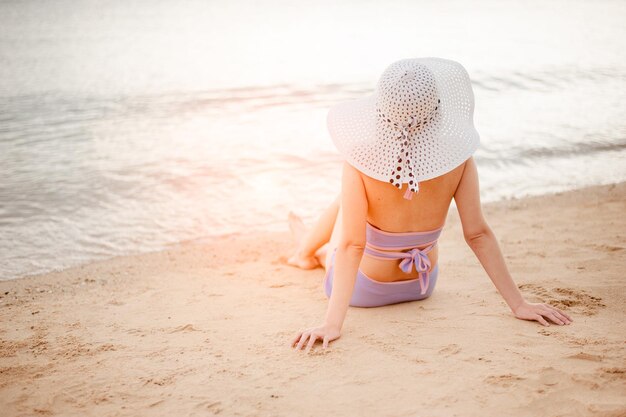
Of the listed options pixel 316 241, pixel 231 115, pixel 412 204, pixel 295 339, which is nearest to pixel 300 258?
pixel 316 241

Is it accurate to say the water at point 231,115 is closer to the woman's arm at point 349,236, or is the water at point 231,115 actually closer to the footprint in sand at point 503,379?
the woman's arm at point 349,236

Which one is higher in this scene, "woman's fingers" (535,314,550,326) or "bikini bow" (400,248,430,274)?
"bikini bow" (400,248,430,274)

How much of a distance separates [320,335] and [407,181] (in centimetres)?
89

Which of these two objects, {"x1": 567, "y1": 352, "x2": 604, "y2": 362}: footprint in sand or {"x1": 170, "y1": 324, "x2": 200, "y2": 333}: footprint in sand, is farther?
{"x1": 170, "y1": 324, "x2": 200, "y2": 333}: footprint in sand

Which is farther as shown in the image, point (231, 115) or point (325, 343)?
point (231, 115)

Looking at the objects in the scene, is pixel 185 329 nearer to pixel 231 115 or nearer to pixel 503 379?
pixel 503 379

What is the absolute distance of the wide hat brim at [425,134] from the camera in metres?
2.94

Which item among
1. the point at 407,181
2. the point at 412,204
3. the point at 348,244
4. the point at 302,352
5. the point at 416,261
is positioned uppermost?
the point at 407,181

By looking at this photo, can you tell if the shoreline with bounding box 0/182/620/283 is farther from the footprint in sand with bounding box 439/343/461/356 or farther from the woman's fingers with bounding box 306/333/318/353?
the footprint in sand with bounding box 439/343/461/356

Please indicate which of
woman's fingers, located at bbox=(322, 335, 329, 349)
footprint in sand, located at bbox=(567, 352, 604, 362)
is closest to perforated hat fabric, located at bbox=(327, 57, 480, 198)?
woman's fingers, located at bbox=(322, 335, 329, 349)

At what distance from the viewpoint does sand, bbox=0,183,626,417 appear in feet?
8.47

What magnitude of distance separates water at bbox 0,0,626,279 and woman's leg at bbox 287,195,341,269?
1.42 metres

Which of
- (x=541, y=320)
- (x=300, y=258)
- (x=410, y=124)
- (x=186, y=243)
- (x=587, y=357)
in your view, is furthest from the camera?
(x=186, y=243)

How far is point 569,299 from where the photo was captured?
351cm
